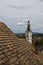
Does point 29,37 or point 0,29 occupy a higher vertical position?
point 0,29

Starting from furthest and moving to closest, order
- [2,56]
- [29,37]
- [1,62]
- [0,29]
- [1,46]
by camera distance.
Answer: [29,37] → [0,29] → [1,46] → [2,56] → [1,62]

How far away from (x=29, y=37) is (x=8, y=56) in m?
85.2

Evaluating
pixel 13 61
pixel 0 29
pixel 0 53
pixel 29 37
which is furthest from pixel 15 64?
pixel 29 37

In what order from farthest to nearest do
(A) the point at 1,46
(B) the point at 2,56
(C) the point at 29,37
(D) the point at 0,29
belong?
(C) the point at 29,37 → (D) the point at 0,29 → (A) the point at 1,46 → (B) the point at 2,56

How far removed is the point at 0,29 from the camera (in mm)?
9250

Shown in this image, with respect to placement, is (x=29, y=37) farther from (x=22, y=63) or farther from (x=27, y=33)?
(x=22, y=63)

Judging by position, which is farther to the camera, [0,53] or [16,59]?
[16,59]

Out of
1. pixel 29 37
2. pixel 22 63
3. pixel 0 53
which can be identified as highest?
pixel 0 53

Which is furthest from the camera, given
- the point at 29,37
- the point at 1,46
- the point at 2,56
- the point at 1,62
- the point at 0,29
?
the point at 29,37

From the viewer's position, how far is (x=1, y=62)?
6152 millimetres

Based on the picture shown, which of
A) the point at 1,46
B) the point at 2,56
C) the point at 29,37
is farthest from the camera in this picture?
the point at 29,37

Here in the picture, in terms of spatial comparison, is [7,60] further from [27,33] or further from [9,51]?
[27,33]

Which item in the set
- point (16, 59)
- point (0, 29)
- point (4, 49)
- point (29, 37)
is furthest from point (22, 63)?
point (29, 37)

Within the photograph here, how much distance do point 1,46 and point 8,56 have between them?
0.40 metres
